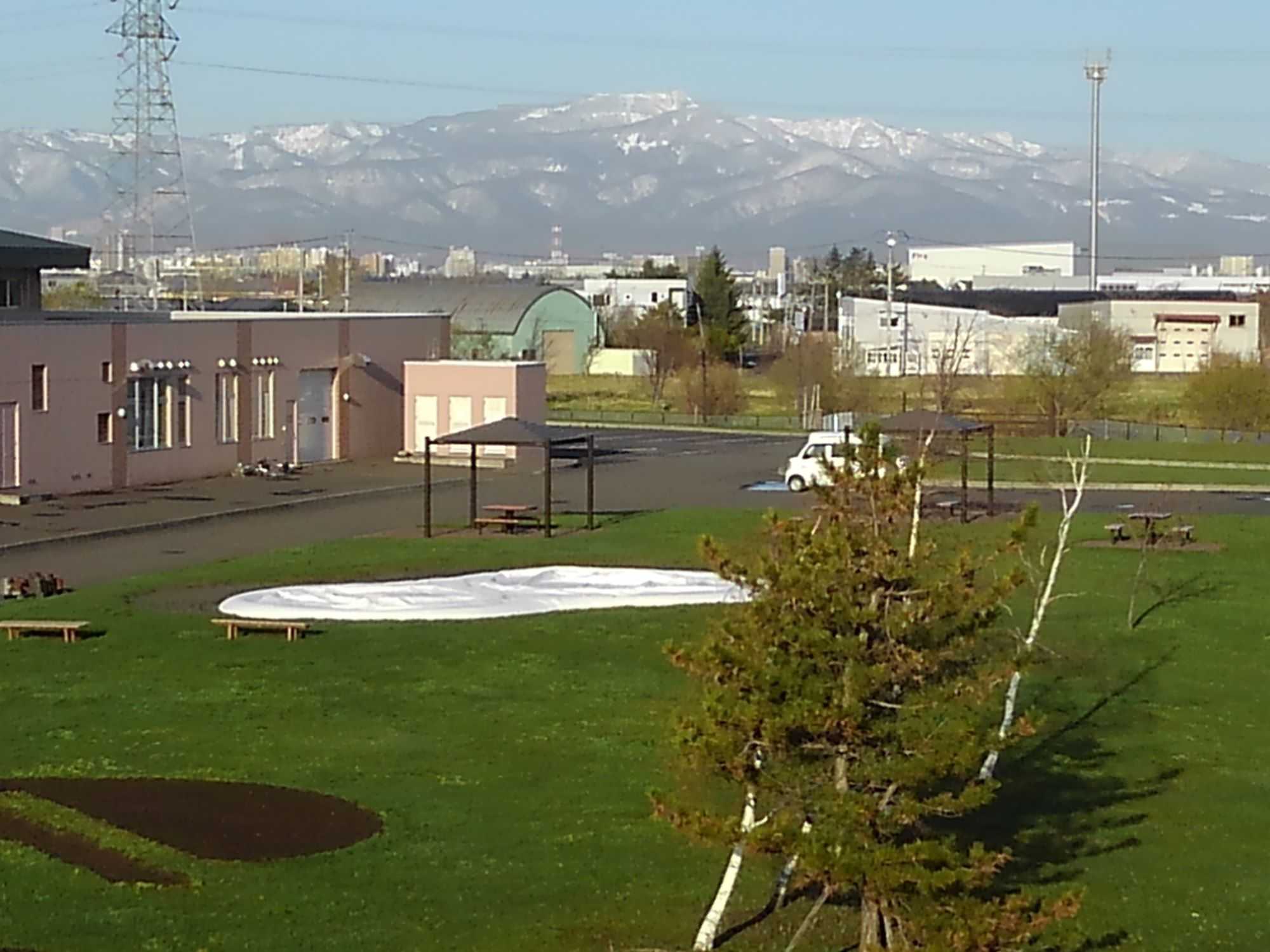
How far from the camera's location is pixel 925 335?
336ft

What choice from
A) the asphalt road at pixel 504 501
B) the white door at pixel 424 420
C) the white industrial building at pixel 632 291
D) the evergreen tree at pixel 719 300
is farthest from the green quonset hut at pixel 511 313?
the white door at pixel 424 420

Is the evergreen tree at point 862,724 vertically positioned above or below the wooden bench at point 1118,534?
above

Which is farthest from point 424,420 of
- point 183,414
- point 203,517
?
point 203,517

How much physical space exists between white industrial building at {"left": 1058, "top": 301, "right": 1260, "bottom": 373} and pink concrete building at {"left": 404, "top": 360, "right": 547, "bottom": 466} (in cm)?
5340

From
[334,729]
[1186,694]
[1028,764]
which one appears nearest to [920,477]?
[1028,764]

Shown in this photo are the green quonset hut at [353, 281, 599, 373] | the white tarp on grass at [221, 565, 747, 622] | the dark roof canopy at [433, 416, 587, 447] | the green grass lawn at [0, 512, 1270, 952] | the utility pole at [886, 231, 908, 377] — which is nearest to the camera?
the green grass lawn at [0, 512, 1270, 952]

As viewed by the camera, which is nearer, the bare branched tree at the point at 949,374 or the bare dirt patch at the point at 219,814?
the bare dirt patch at the point at 219,814

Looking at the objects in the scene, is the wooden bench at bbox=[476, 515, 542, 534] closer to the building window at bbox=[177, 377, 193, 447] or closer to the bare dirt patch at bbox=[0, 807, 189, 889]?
the building window at bbox=[177, 377, 193, 447]

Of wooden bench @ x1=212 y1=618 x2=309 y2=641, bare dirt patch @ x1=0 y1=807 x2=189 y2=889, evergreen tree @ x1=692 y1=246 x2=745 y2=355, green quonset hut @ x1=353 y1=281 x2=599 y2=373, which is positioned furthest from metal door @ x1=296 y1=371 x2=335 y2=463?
evergreen tree @ x1=692 y1=246 x2=745 y2=355

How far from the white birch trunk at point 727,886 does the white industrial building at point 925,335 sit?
69.4 metres

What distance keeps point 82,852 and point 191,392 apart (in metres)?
33.2

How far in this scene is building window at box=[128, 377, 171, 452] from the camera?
44969mm

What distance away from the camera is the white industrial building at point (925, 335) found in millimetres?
88000

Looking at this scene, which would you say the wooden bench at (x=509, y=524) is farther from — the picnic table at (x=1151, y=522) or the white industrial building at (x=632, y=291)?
the white industrial building at (x=632, y=291)
